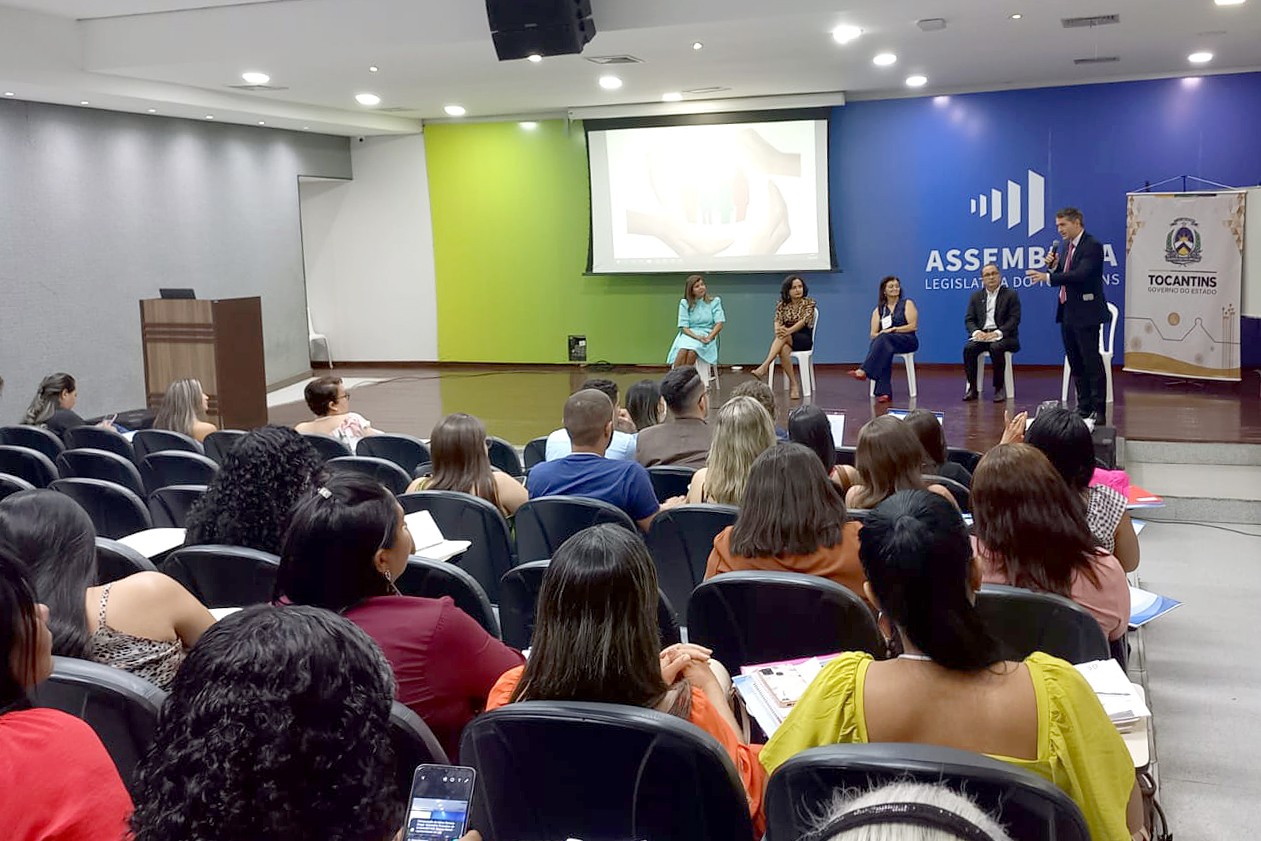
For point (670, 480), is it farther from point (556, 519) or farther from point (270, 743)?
point (270, 743)

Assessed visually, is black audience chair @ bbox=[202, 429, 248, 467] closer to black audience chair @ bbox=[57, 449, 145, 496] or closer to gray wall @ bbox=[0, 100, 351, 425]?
black audience chair @ bbox=[57, 449, 145, 496]

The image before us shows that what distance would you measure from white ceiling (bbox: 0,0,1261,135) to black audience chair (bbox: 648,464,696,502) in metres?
3.79

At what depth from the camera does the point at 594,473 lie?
4.15 m

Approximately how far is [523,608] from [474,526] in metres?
0.92

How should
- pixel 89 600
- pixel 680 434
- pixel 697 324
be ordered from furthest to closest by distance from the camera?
1. pixel 697 324
2. pixel 680 434
3. pixel 89 600

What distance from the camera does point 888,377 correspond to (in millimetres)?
9922

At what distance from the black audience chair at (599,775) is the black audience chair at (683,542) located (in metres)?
1.75

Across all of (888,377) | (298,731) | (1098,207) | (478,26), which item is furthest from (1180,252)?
(298,731)

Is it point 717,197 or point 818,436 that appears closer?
point 818,436

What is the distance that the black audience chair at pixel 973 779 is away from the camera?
1474 mm

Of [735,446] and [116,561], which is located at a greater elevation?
[735,446]

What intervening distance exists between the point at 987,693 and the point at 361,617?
1.21 meters

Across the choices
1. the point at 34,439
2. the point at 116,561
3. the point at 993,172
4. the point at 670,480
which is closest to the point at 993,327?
the point at 993,172

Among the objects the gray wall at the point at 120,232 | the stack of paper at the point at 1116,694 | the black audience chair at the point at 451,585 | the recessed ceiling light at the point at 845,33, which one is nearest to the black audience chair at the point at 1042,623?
the stack of paper at the point at 1116,694
